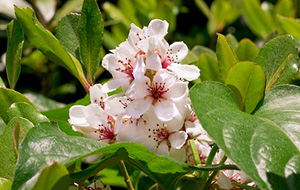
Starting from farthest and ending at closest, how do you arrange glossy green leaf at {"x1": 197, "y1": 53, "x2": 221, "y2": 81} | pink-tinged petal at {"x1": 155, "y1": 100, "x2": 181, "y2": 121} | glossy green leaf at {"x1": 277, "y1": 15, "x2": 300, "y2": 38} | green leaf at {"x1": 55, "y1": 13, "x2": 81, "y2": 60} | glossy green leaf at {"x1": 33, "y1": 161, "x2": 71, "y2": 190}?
glossy green leaf at {"x1": 277, "y1": 15, "x2": 300, "y2": 38} → glossy green leaf at {"x1": 197, "y1": 53, "x2": 221, "y2": 81} → green leaf at {"x1": 55, "y1": 13, "x2": 81, "y2": 60} → pink-tinged petal at {"x1": 155, "y1": 100, "x2": 181, "y2": 121} → glossy green leaf at {"x1": 33, "y1": 161, "x2": 71, "y2": 190}

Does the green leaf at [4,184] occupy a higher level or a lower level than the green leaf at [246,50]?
lower

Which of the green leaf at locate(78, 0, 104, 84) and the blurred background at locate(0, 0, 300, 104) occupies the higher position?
the green leaf at locate(78, 0, 104, 84)

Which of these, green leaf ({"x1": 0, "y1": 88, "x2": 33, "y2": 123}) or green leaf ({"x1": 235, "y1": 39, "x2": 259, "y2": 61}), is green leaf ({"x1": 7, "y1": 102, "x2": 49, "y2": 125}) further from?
Result: green leaf ({"x1": 235, "y1": 39, "x2": 259, "y2": 61})

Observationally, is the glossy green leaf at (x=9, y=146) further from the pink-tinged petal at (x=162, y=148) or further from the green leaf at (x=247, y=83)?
the green leaf at (x=247, y=83)

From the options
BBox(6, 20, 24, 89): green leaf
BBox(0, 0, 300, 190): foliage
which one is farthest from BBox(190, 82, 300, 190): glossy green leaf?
BBox(6, 20, 24, 89): green leaf

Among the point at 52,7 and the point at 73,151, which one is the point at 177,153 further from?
the point at 52,7

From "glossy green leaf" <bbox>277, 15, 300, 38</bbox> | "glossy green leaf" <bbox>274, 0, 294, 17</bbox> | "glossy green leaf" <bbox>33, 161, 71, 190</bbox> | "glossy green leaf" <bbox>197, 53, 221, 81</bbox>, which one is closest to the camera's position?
"glossy green leaf" <bbox>33, 161, 71, 190</bbox>

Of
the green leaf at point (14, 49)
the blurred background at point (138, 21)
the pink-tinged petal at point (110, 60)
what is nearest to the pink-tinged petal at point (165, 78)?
the pink-tinged petal at point (110, 60)
